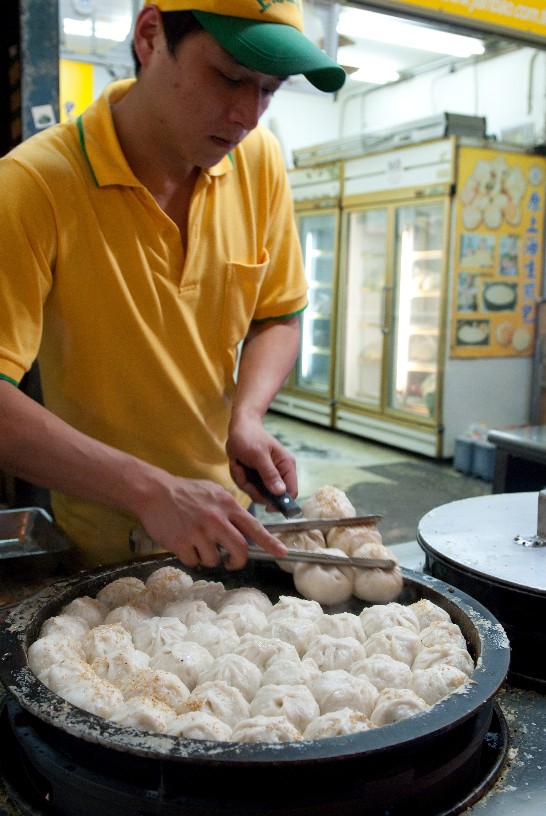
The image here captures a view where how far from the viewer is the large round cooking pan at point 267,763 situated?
0.91 metres

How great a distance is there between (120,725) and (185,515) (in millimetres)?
475

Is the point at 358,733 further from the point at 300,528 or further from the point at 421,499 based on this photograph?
the point at 421,499

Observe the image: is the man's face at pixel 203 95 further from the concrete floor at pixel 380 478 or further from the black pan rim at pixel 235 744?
the concrete floor at pixel 380 478

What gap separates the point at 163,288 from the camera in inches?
71.0

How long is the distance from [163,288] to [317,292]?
7.82 m

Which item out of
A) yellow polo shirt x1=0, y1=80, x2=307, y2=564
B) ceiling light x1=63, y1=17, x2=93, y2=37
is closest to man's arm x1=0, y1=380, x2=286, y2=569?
yellow polo shirt x1=0, y1=80, x2=307, y2=564

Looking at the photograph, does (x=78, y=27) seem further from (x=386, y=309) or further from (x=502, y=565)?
(x=386, y=309)

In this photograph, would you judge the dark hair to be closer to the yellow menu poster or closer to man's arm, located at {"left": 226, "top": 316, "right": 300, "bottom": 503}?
man's arm, located at {"left": 226, "top": 316, "right": 300, "bottom": 503}

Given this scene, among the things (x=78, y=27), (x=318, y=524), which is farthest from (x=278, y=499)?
(x=78, y=27)

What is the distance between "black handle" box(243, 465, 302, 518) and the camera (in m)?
A: 1.66

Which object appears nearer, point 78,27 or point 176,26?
point 176,26

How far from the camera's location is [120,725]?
0.97m

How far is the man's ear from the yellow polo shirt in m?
0.20

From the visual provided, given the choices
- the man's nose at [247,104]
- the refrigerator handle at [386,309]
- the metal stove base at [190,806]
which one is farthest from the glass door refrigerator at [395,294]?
the metal stove base at [190,806]
